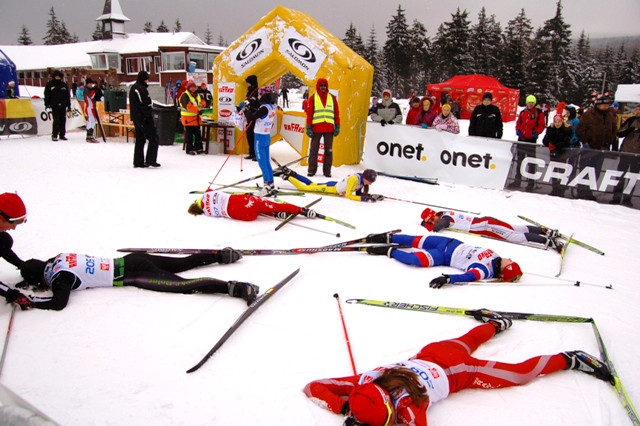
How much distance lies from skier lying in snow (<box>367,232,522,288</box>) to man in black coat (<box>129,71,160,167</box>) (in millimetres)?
5867

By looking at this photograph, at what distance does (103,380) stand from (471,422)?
2.15 meters

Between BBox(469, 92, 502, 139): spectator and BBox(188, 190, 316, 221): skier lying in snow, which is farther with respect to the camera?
BBox(469, 92, 502, 139): spectator

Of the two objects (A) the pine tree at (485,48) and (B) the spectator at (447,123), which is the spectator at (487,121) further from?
(A) the pine tree at (485,48)

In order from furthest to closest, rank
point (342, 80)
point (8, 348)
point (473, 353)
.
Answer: point (342, 80)
point (473, 353)
point (8, 348)

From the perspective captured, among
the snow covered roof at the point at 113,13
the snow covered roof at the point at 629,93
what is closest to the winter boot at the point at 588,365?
the snow covered roof at the point at 629,93

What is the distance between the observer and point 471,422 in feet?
8.04

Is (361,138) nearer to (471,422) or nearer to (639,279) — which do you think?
(639,279)

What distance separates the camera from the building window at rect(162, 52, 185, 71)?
34.8m

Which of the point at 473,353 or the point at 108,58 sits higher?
the point at 108,58

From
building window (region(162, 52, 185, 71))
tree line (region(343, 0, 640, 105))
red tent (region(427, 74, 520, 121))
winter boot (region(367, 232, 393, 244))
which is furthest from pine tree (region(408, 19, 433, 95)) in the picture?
winter boot (region(367, 232, 393, 244))

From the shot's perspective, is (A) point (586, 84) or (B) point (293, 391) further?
(A) point (586, 84)

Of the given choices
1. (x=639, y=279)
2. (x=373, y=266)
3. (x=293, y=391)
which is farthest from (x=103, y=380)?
(x=639, y=279)

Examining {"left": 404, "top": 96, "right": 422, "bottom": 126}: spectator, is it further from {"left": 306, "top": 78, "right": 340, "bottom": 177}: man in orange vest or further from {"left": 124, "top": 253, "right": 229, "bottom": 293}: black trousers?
{"left": 124, "top": 253, "right": 229, "bottom": 293}: black trousers

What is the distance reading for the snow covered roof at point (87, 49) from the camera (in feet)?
118
